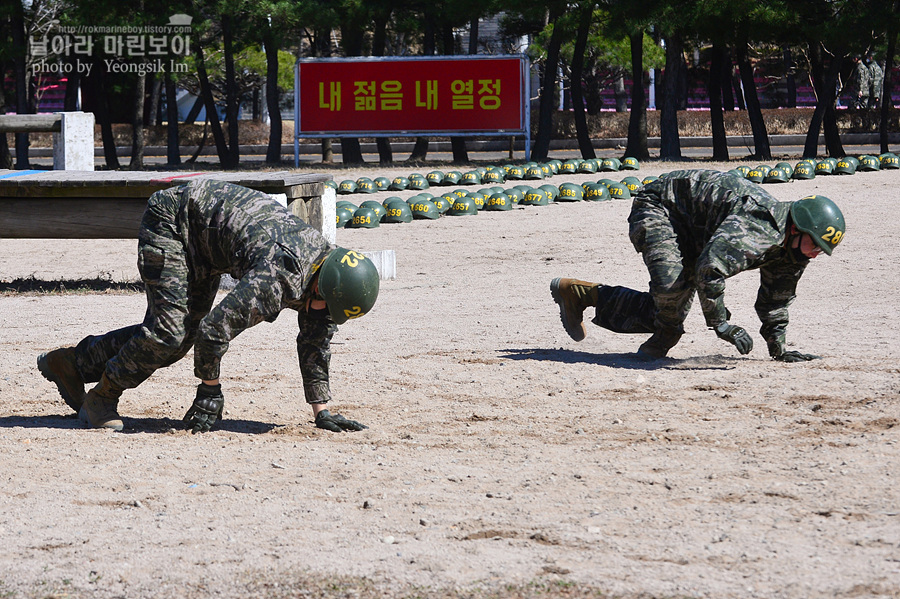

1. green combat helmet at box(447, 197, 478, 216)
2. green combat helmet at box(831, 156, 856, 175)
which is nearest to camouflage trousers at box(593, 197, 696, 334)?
green combat helmet at box(447, 197, 478, 216)

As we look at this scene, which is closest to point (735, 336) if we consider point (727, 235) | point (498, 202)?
point (727, 235)

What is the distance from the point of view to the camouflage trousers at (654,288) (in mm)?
7652

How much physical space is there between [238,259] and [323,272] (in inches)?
20.0

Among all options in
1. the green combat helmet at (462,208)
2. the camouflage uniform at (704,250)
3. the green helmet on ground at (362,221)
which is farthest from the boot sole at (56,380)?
the green combat helmet at (462,208)

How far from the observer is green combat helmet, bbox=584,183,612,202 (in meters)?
20.2

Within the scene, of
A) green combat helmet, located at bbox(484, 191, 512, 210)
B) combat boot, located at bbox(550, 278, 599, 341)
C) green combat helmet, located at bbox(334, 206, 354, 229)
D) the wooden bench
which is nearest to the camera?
combat boot, located at bbox(550, 278, 599, 341)

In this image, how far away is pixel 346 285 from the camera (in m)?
5.65

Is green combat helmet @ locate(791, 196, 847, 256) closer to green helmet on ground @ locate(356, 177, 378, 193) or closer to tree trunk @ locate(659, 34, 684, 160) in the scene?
green helmet on ground @ locate(356, 177, 378, 193)

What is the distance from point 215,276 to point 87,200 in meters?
6.22

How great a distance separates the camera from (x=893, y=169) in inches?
952

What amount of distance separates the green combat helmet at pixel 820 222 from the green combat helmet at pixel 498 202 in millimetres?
12031

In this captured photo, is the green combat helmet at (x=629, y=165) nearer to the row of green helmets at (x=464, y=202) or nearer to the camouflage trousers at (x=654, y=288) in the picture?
the row of green helmets at (x=464, y=202)

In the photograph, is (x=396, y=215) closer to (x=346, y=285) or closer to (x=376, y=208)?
(x=376, y=208)

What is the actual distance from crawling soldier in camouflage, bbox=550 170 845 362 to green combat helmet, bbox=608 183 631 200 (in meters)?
12.0
